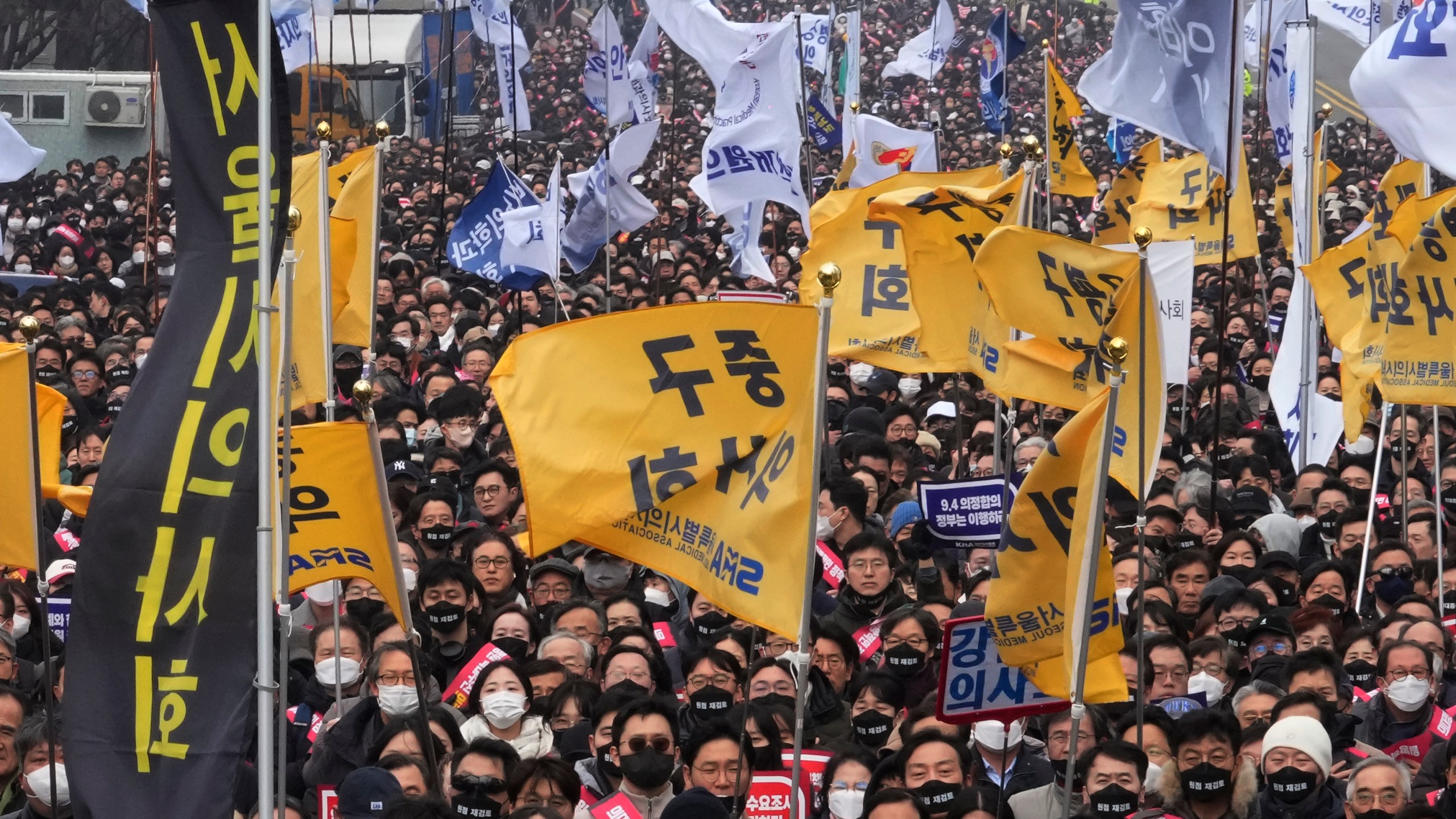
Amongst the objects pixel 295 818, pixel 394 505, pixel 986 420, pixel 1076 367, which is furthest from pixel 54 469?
pixel 986 420

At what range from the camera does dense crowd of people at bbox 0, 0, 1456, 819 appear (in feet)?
21.4

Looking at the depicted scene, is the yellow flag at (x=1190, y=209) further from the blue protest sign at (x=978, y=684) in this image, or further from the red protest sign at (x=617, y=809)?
the red protest sign at (x=617, y=809)

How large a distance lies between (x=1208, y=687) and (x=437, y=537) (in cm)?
375

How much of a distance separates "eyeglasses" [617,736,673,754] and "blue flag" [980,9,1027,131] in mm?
18630

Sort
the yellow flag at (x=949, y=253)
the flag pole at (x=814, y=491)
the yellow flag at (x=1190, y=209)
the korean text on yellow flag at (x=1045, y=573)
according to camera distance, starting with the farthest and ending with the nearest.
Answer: the yellow flag at (x=1190, y=209) < the yellow flag at (x=949, y=253) < the korean text on yellow flag at (x=1045, y=573) < the flag pole at (x=814, y=491)

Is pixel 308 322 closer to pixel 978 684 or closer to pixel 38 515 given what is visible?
pixel 38 515

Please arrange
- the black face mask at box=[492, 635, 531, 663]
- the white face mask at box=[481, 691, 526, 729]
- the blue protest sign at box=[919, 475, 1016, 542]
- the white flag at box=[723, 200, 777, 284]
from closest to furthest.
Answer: the white face mask at box=[481, 691, 526, 729] → the black face mask at box=[492, 635, 531, 663] → the blue protest sign at box=[919, 475, 1016, 542] → the white flag at box=[723, 200, 777, 284]

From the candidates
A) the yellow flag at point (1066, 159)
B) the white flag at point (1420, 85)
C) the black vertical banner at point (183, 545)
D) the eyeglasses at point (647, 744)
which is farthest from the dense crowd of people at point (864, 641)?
the white flag at point (1420, 85)

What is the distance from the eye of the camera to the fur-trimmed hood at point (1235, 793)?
22.4ft

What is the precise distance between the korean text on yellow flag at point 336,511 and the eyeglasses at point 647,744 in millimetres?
880

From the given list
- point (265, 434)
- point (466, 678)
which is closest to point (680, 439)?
point (265, 434)

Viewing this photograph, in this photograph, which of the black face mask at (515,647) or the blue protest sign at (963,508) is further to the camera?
the blue protest sign at (963,508)

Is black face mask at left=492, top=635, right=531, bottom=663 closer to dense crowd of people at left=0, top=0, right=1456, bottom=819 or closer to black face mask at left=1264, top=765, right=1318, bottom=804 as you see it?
dense crowd of people at left=0, top=0, right=1456, bottom=819

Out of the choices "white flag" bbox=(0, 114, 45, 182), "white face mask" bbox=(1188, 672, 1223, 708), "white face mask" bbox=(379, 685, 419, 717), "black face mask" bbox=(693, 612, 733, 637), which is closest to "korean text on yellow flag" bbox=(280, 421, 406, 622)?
"white face mask" bbox=(379, 685, 419, 717)
